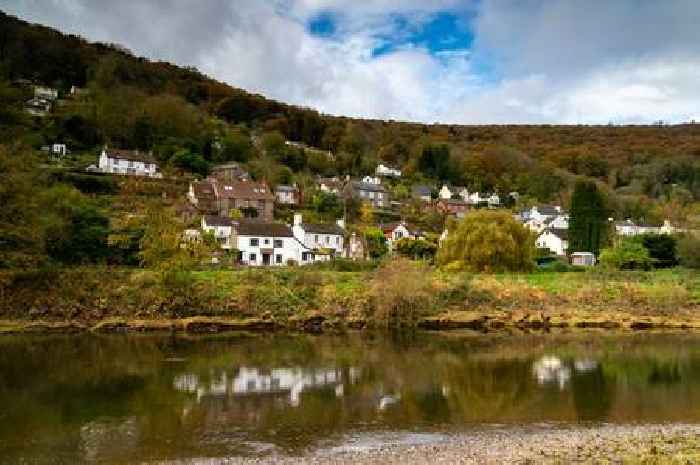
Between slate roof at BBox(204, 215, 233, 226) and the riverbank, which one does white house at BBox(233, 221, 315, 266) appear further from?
the riverbank

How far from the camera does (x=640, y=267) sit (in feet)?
218

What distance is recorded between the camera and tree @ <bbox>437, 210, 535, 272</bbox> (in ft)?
183

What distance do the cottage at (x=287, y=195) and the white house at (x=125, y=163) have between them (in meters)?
16.9

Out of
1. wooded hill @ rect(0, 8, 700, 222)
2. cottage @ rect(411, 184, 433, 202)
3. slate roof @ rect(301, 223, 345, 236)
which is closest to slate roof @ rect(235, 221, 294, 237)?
slate roof @ rect(301, 223, 345, 236)

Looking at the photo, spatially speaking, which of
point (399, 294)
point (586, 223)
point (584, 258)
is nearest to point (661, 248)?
point (584, 258)

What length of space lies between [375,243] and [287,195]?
25.9 m

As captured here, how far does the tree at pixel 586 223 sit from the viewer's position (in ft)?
261

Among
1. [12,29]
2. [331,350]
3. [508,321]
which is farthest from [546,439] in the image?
[12,29]

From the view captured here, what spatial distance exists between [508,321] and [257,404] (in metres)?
27.3

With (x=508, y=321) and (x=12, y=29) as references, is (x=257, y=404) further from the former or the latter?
(x=12, y=29)

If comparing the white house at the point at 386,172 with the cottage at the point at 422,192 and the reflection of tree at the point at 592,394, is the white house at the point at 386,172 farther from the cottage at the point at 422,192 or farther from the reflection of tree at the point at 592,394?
the reflection of tree at the point at 592,394

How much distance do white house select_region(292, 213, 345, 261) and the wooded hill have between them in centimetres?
3004

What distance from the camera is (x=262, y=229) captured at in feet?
228

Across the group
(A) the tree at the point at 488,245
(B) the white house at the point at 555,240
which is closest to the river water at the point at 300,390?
(A) the tree at the point at 488,245
